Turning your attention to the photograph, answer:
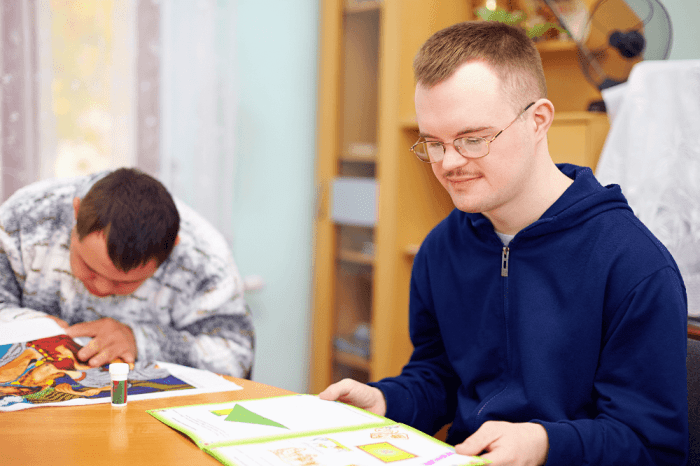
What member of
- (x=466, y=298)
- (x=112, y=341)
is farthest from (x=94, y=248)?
(x=466, y=298)

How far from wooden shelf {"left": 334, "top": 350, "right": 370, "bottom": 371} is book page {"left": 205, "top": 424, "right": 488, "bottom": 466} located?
201 centimetres

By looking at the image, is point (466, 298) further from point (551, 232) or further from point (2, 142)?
point (2, 142)

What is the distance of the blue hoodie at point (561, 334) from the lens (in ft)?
3.05

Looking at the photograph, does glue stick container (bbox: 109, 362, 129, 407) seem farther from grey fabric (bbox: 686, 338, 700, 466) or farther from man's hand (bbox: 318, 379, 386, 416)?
grey fabric (bbox: 686, 338, 700, 466)

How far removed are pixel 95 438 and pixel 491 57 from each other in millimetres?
807

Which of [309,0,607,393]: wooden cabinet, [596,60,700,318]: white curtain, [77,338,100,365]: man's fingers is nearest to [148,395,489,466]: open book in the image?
[77,338,100,365]: man's fingers

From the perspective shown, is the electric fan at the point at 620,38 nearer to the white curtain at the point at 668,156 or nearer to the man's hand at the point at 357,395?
the white curtain at the point at 668,156

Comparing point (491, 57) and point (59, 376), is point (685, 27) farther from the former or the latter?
point (59, 376)

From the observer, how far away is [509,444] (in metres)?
0.84

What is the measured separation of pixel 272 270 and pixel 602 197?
7.16ft

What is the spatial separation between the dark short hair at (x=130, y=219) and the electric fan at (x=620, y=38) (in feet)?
4.40

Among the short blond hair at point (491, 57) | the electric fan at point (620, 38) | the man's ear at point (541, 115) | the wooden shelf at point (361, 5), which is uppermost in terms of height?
the wooden shelf at point (361, 5)

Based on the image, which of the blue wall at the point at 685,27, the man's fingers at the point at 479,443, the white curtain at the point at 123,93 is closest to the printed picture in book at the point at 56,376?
the man's fingers at the point at 479,443

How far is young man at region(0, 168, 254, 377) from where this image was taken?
4.35 ft
